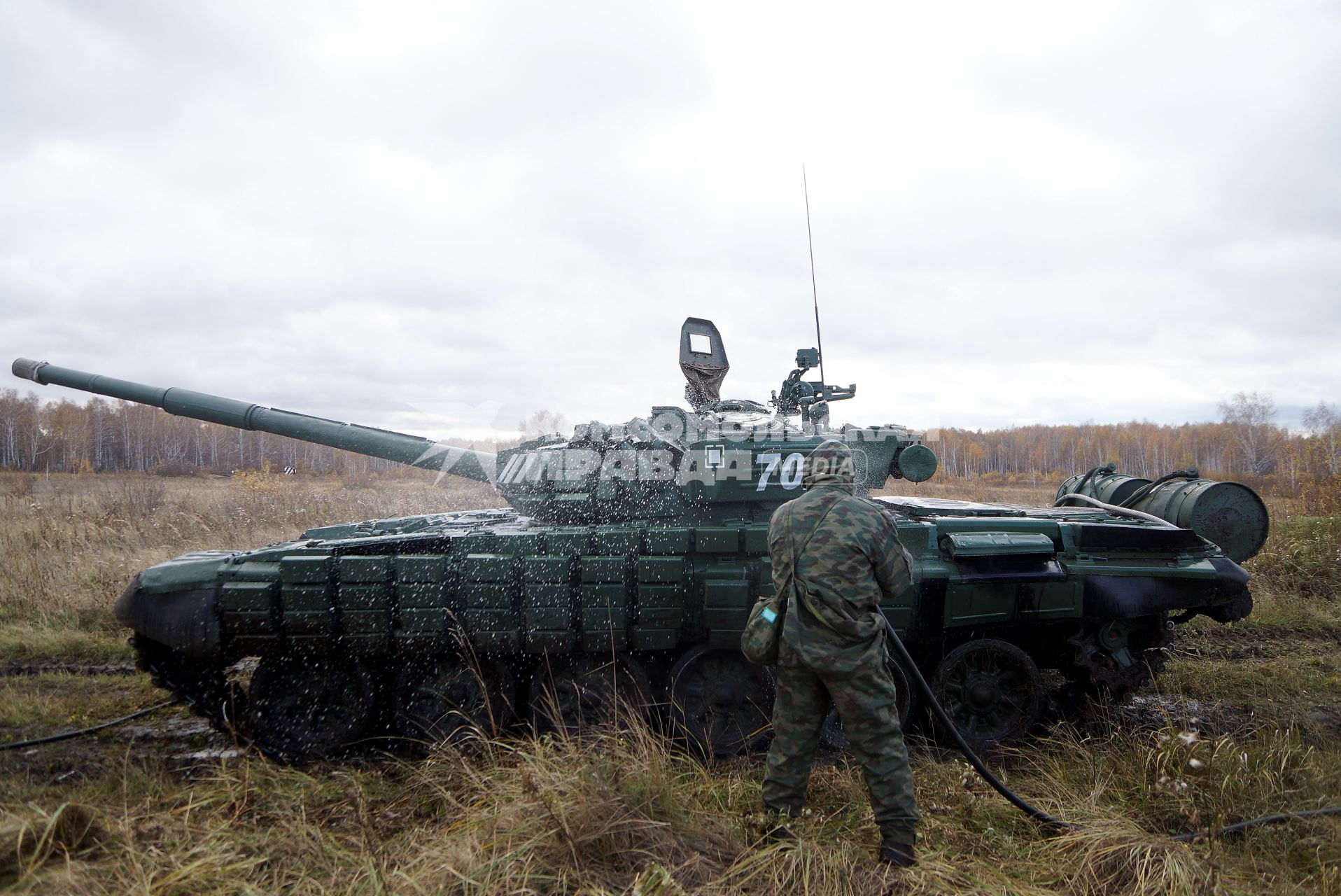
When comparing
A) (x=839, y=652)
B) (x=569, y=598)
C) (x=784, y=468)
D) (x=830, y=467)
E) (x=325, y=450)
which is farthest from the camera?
(x=325, y=450)

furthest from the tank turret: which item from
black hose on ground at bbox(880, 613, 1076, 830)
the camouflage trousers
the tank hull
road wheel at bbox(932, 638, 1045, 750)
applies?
the camouflage trousers

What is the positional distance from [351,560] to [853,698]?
3625 mm

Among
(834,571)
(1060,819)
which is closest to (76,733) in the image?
(834,571)

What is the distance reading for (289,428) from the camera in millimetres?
7488

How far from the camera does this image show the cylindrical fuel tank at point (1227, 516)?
21.9 ft

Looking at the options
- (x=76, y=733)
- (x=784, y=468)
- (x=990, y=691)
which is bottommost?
(x=76, y=733)

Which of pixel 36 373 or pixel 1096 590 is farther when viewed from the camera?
pixel 36 373

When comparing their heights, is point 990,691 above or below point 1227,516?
below

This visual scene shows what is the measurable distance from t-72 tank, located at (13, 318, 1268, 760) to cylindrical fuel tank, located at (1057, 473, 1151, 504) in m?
1.07

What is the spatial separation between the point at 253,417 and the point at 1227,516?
8822 mm

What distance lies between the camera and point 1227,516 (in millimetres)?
6688

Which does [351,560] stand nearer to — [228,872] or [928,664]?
[228,872]

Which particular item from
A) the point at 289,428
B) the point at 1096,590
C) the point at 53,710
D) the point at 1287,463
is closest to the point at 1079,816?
the point at 1096,590
